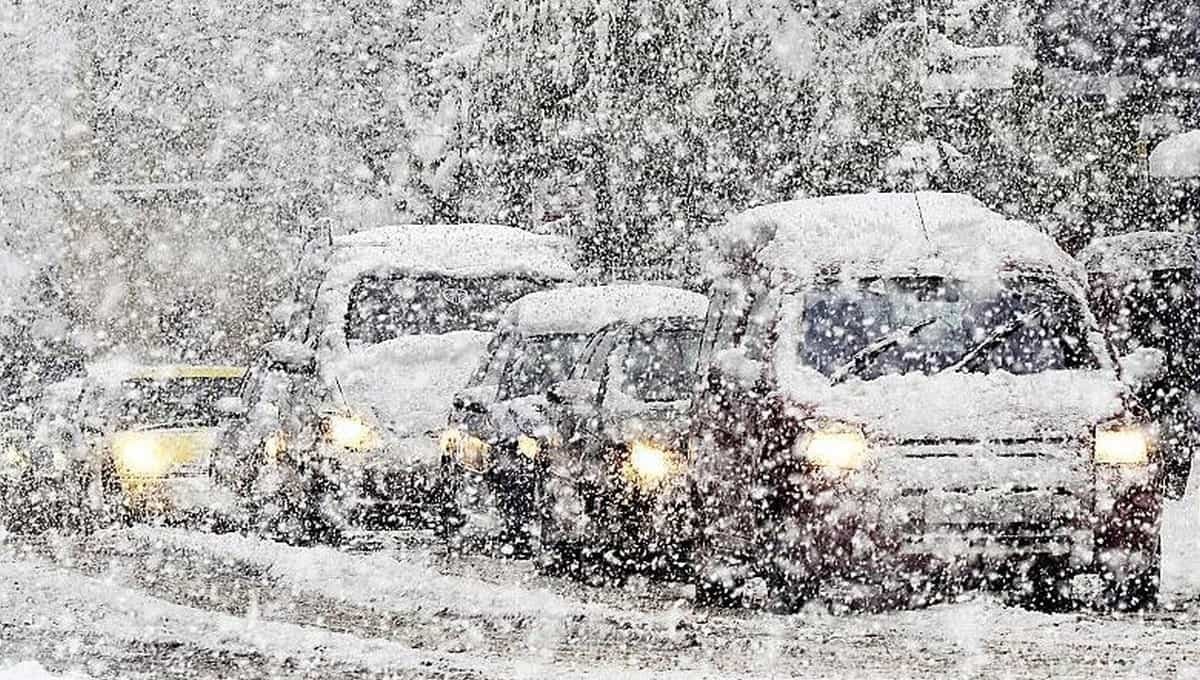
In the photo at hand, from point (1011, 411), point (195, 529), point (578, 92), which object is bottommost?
point (195, 529)

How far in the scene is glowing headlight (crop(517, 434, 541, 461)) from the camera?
12.9m

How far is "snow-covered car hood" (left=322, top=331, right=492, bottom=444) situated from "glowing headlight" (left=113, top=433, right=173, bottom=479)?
1638mm

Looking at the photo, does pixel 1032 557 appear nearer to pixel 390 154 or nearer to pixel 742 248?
pixel 742 248

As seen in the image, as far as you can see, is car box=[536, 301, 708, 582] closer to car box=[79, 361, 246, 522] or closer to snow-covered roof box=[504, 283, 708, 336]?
snow-covered roof box=[504, 283, 708, 336]

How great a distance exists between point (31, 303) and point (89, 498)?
80.7 ft

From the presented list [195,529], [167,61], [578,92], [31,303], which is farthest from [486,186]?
[31,303]

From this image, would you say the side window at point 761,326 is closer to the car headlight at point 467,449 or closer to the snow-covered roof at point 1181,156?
the car headlight at point 467,449

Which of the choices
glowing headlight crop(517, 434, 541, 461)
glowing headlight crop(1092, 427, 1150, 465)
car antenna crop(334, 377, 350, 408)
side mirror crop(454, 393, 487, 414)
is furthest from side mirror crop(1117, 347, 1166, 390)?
car antenna crop(334, 377, 350, 408)

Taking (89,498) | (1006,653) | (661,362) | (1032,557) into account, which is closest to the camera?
(1006,653)

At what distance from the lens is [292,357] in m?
15.2

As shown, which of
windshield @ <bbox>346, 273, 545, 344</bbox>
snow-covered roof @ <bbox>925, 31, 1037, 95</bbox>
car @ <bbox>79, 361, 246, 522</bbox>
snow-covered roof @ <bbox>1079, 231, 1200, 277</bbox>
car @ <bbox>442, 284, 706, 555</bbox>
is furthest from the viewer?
snow-covered roof @ <bbox>925, 31, 1037, 95</bbox>

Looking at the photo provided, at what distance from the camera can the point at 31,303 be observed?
39.9 m

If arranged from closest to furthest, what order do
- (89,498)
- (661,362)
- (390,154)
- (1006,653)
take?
1. (1006,653)
2. (661,362)
3. (89,498)
4. (390,154)

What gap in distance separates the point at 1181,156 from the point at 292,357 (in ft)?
24.1
